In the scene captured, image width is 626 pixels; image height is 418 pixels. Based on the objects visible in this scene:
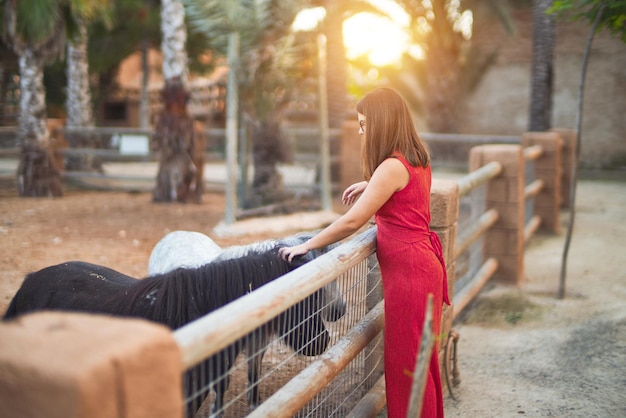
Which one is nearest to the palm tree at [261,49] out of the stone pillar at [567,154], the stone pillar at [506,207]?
the stone pillar at [506,207]

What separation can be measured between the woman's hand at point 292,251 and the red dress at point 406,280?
371 mm

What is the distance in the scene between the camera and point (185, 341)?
1450mm

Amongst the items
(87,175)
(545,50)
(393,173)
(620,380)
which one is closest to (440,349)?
(620,380)

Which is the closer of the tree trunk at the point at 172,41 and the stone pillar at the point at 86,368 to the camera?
the stone pillar at the point at 86,368

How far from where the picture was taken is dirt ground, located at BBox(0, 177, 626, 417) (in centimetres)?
375

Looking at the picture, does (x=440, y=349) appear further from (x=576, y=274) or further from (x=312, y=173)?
(x=312, y=173)

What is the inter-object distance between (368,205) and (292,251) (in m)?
0.36

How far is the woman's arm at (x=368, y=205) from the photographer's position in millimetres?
2629

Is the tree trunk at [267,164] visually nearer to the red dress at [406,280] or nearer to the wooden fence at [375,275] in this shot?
the wooden fence at [375,275]

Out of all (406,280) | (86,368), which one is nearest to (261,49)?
(406,280)

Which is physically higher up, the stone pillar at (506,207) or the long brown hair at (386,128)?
the long brown hair at (386,128)

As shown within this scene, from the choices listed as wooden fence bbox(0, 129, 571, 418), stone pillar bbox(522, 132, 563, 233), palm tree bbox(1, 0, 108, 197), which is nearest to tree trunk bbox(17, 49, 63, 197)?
palm tree bbox(1, 0, 108, 197)

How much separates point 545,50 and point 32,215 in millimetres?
7830

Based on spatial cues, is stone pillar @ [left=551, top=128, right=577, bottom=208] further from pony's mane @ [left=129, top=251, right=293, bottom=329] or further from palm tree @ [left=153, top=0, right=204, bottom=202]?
pony's mane @ [left=129, top=251, right=293, bottom=329]
